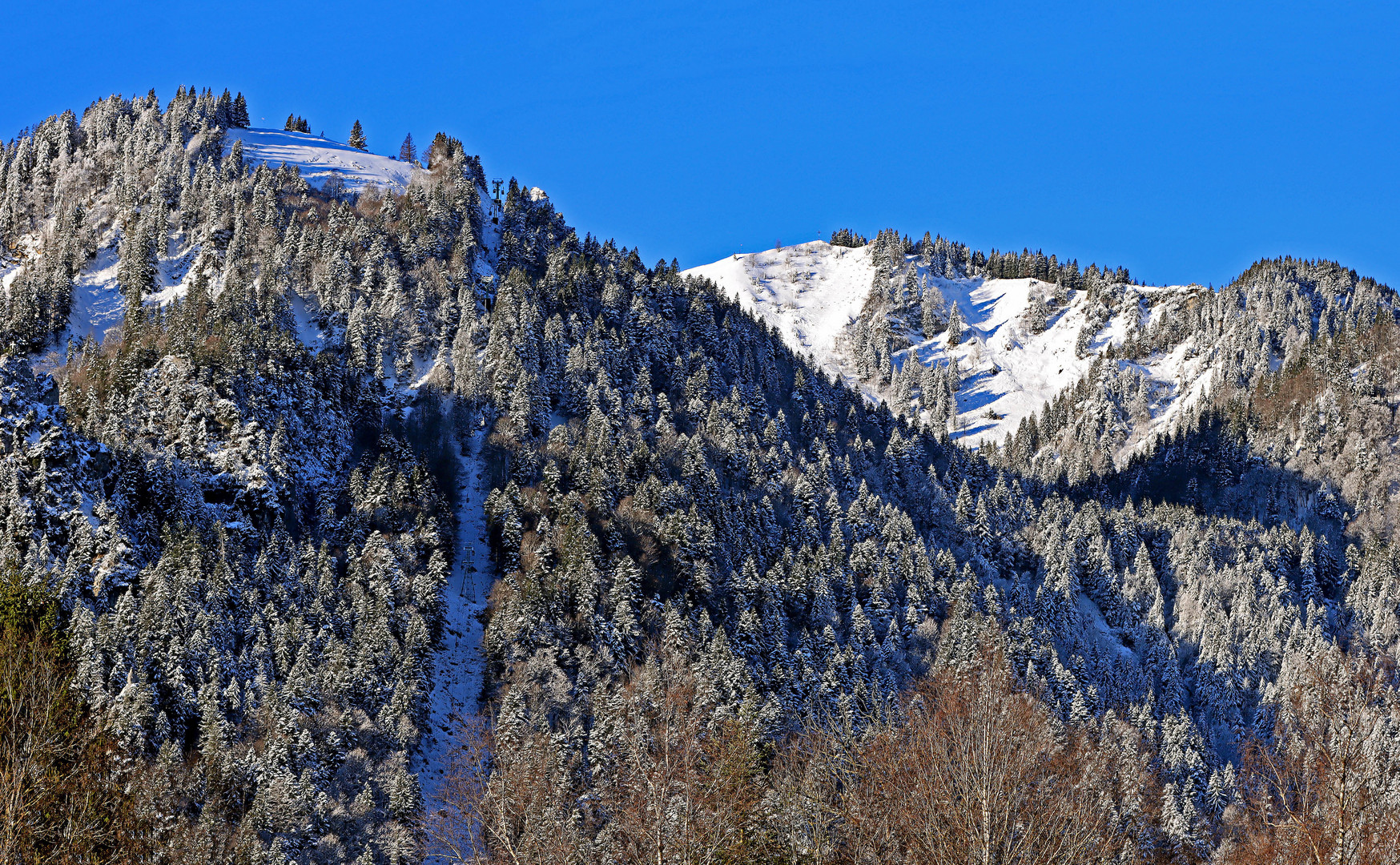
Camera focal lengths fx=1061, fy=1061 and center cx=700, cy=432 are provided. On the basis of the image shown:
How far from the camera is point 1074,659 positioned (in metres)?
143

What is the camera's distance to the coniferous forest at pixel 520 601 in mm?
25188

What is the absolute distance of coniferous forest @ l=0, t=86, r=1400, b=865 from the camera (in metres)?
25.2

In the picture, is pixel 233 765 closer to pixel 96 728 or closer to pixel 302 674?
pixel 302 674

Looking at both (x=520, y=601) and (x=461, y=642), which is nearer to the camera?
(x=520, y=601)

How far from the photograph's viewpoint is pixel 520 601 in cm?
11125

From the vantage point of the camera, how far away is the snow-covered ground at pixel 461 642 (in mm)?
95812

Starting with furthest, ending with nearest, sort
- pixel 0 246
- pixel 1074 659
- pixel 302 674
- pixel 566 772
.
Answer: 1. pixel 0 246
2. pixel 1074 659
3. pixel 302 674
4. pixel 566 772

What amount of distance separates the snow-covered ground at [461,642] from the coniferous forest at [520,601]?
0.57 metres

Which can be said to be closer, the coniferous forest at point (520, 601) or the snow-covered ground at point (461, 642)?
the coniferous forest at point (520, 601)

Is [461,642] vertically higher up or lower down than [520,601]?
lower down

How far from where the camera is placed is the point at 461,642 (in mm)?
112250

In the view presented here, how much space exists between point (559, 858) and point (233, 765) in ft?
221

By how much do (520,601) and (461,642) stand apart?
7.79 meters

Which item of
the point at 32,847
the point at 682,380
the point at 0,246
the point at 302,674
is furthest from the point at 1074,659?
the point at 0,246
